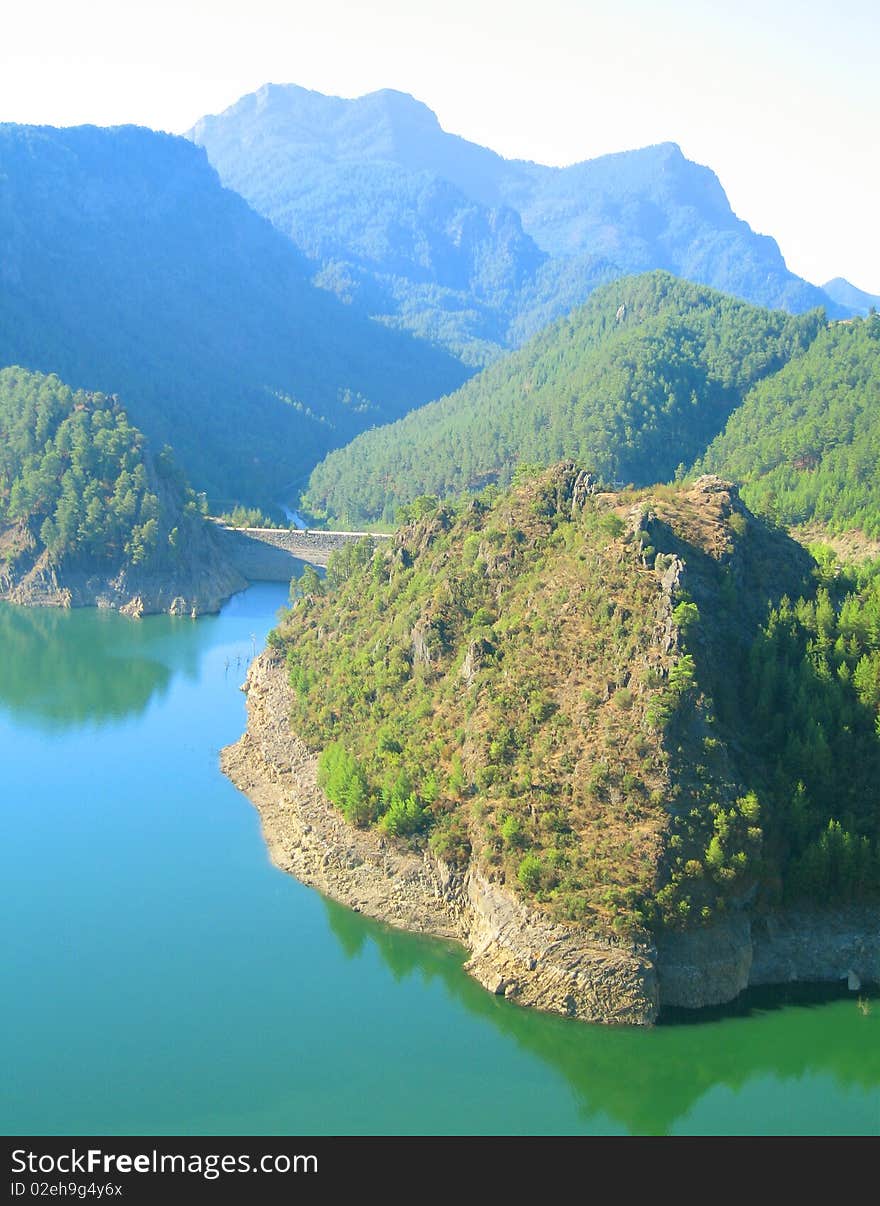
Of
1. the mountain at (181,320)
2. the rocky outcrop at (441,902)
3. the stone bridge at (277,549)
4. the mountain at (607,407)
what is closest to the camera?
the rocky outcrop at (441,902)

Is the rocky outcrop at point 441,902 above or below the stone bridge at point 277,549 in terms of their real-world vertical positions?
below

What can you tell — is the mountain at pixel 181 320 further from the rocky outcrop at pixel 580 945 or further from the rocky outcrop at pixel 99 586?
the rocky outcrop at pixel 580 945

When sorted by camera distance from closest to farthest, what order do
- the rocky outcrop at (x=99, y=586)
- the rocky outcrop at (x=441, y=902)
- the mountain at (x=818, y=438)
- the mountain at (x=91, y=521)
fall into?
the rocky outcrop at (x=441, y=902) < the mountain at (x=818, y=438) < the rocky outcrop at (x=99, y=586) < the mountain at (x=91, y=521)

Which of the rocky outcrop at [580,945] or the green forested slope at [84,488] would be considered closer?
the rocky outcrop at [580,945]

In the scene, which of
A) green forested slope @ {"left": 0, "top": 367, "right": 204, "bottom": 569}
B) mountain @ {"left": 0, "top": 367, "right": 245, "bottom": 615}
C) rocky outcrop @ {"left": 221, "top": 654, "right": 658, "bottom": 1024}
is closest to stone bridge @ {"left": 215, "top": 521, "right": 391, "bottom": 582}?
green forested slope @ {"left": 0, "top": 367, "right": 204, "bottom": 569}

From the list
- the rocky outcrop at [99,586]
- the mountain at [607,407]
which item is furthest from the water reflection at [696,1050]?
the mountain at [607,407]

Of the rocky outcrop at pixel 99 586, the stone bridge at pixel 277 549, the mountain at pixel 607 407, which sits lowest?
the rocky outcrop at pixel 99 586
